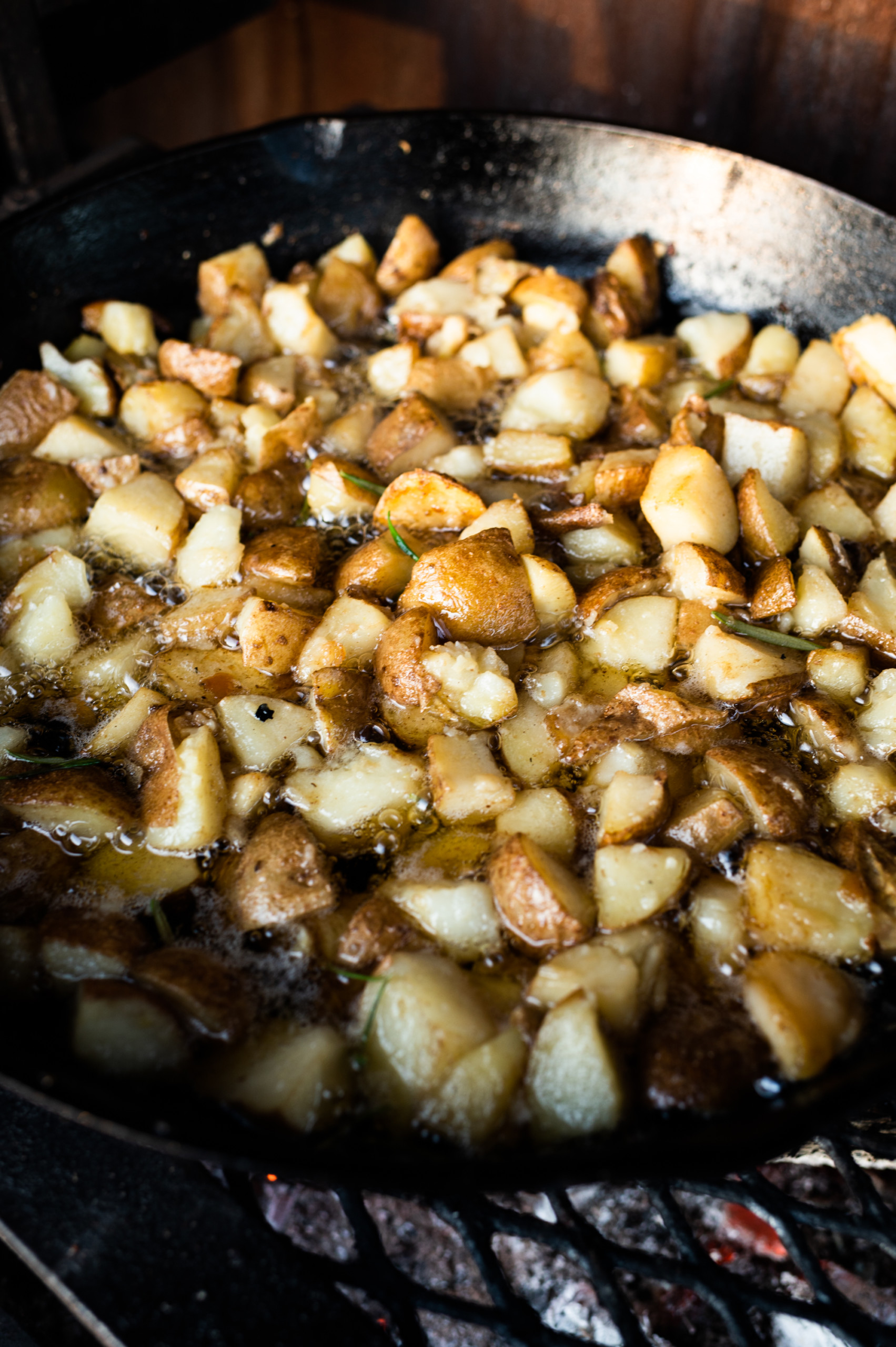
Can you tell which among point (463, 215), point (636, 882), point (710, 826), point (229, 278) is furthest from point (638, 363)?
point (636, 882)

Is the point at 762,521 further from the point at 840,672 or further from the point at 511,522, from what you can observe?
the point at 511,522

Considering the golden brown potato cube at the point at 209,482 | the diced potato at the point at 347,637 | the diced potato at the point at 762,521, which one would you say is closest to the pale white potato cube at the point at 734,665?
the diced potato at the point at 762,521

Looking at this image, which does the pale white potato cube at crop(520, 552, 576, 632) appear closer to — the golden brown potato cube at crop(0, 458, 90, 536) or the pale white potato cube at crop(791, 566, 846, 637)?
the pale white potato cube at crop(791, 566, 846, 637)

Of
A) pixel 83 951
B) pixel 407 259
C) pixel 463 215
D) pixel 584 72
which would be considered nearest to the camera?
pixel 83 951

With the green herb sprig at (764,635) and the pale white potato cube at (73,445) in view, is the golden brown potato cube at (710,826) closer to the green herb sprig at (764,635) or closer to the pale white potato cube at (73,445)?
the green herb sprig at (764,635)

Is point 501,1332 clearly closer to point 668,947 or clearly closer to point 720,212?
point 668,947

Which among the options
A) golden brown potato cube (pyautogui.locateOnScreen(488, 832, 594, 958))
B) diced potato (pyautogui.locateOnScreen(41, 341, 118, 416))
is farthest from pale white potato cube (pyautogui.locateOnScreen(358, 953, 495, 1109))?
diced potato (pyautogui.locateOnScreen(41, 341, 118, 416))
